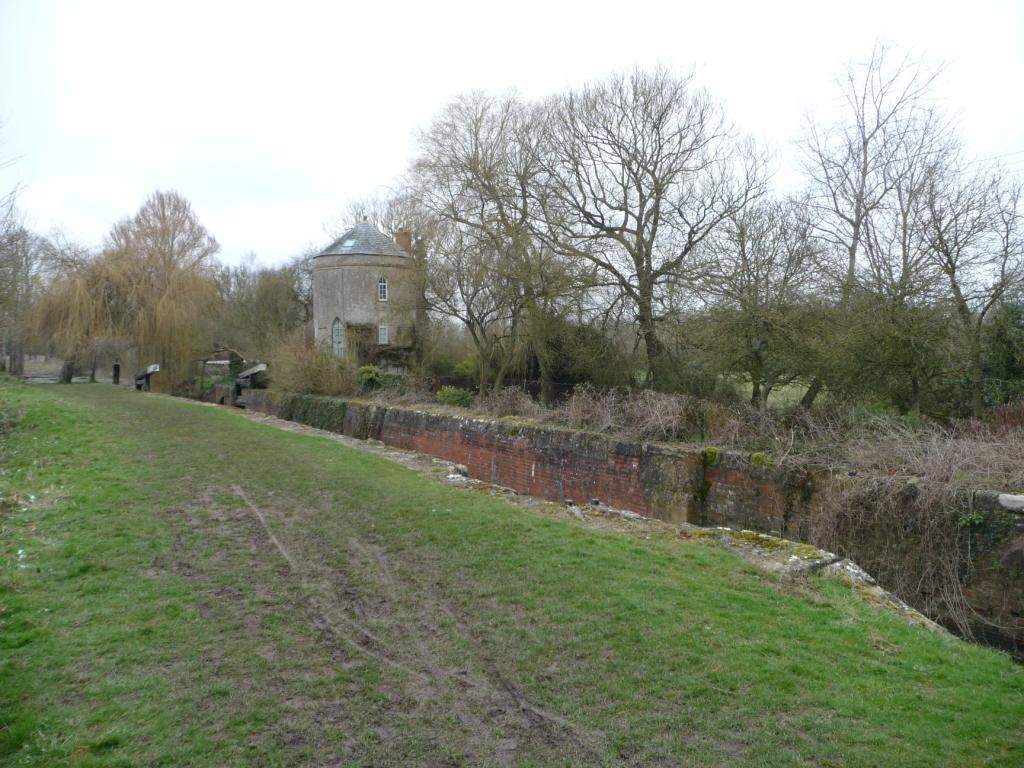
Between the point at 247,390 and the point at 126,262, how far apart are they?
8.40m

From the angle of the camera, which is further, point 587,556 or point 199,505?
point 199,505

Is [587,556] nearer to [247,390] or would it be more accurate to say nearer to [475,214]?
[475,214]

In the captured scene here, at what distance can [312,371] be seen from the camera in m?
23.8

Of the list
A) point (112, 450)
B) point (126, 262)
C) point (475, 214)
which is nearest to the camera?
point (112, 450)

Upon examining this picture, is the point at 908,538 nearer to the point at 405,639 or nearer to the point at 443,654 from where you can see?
the point at 443,654

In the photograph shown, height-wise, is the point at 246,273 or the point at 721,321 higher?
the point at 246,273

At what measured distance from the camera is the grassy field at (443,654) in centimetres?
392

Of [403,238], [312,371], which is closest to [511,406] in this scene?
[312,371]

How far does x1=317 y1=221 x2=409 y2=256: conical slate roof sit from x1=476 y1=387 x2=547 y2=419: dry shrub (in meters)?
16.1

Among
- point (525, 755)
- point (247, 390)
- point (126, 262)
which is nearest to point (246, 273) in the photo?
point (126, 262)

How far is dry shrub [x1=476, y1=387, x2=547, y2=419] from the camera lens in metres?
15.9

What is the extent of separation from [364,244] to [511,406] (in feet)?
60.7

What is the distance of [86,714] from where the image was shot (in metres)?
4.08

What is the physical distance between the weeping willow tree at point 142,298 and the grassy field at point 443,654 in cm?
2462
